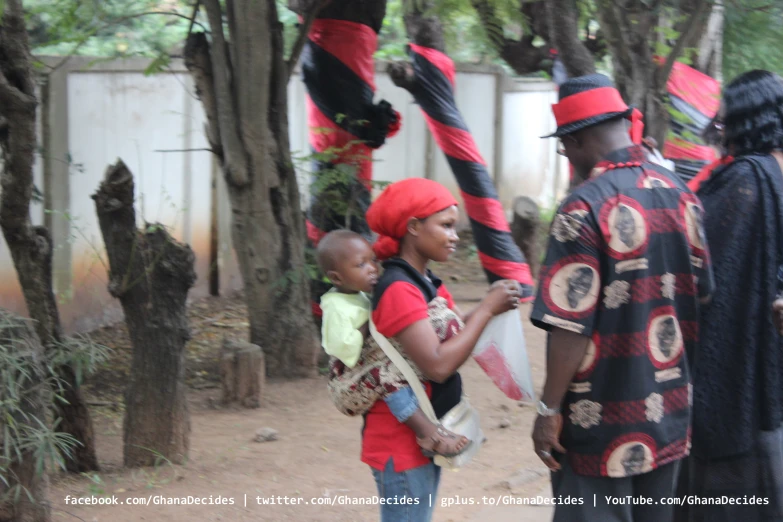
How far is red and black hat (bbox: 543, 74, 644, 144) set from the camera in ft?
8.50

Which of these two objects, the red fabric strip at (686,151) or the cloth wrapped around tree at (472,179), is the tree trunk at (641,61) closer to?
the red fabric strip at (686,151)

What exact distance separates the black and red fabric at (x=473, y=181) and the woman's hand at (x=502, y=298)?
15.0 feet

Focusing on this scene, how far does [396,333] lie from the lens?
8.28 feet

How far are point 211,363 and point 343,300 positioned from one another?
4175mm

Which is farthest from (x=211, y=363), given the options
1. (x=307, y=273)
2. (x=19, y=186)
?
(x=19, y=186)

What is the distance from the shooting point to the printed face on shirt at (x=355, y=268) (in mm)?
2621

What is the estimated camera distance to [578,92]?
8.56 feet

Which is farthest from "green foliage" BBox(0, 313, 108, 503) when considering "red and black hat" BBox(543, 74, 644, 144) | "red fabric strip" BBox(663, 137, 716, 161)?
"red fabric strip" BBox(663, 137, 716, 161)

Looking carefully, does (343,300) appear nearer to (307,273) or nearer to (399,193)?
(399,193)

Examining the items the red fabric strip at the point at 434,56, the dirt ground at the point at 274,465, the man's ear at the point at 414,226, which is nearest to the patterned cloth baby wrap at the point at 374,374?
the man's ear at the point at 414,226

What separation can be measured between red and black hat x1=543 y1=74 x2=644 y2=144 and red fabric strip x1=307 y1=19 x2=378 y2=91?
3.65 m

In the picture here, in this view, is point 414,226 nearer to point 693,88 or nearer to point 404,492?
point 404,492

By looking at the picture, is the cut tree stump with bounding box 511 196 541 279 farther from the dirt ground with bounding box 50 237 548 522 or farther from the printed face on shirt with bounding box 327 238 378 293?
the printed face on shirt with bounding box 327 238 378 293

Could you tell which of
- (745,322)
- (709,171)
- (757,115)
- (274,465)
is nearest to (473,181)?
(274,465)
